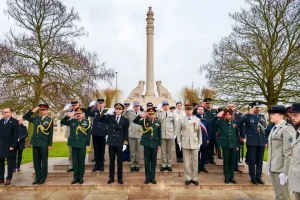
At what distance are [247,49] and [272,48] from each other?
1.48m

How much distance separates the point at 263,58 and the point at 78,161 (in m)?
13.8

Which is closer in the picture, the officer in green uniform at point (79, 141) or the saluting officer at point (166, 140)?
the officer in green uniform at point (79, 141)

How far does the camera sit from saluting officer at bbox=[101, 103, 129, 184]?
689 cm

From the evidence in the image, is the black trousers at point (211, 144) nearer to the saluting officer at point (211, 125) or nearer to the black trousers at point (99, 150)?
the saluting officer at point (211, 125)

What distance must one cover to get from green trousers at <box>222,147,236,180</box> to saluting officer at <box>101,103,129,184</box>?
2.57 metres

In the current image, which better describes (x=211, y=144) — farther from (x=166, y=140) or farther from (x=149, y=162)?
(x=149, y=162)

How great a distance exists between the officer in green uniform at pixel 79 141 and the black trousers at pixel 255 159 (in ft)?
13.7

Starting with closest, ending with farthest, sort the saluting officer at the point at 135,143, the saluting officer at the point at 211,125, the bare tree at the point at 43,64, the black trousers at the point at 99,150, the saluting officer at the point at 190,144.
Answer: the saluting officer at the point at 190,144 → the black trousers at the point at 99,150 → the saluting officer at the point at 135,143 → the saluting officer at the point at 211,125 → the bare tree at the point at 43,64

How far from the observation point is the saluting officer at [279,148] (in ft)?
13.7

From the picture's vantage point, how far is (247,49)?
1716 centimetres

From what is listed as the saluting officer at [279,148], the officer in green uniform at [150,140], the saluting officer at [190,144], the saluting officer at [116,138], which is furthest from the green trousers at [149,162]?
the saluting officer at [279,148]

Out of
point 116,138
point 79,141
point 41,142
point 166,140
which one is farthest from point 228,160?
point 41,142

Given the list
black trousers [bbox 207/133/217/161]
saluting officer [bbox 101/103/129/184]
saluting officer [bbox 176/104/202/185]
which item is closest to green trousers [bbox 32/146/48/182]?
saluting officer [bbox 101/103/129/184]

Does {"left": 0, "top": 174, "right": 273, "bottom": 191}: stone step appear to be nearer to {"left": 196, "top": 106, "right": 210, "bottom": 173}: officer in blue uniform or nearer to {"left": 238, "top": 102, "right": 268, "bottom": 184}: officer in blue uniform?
{"left": 238, "top": 102, "right": 268, "bottom": 184}: officer in blue uniform
